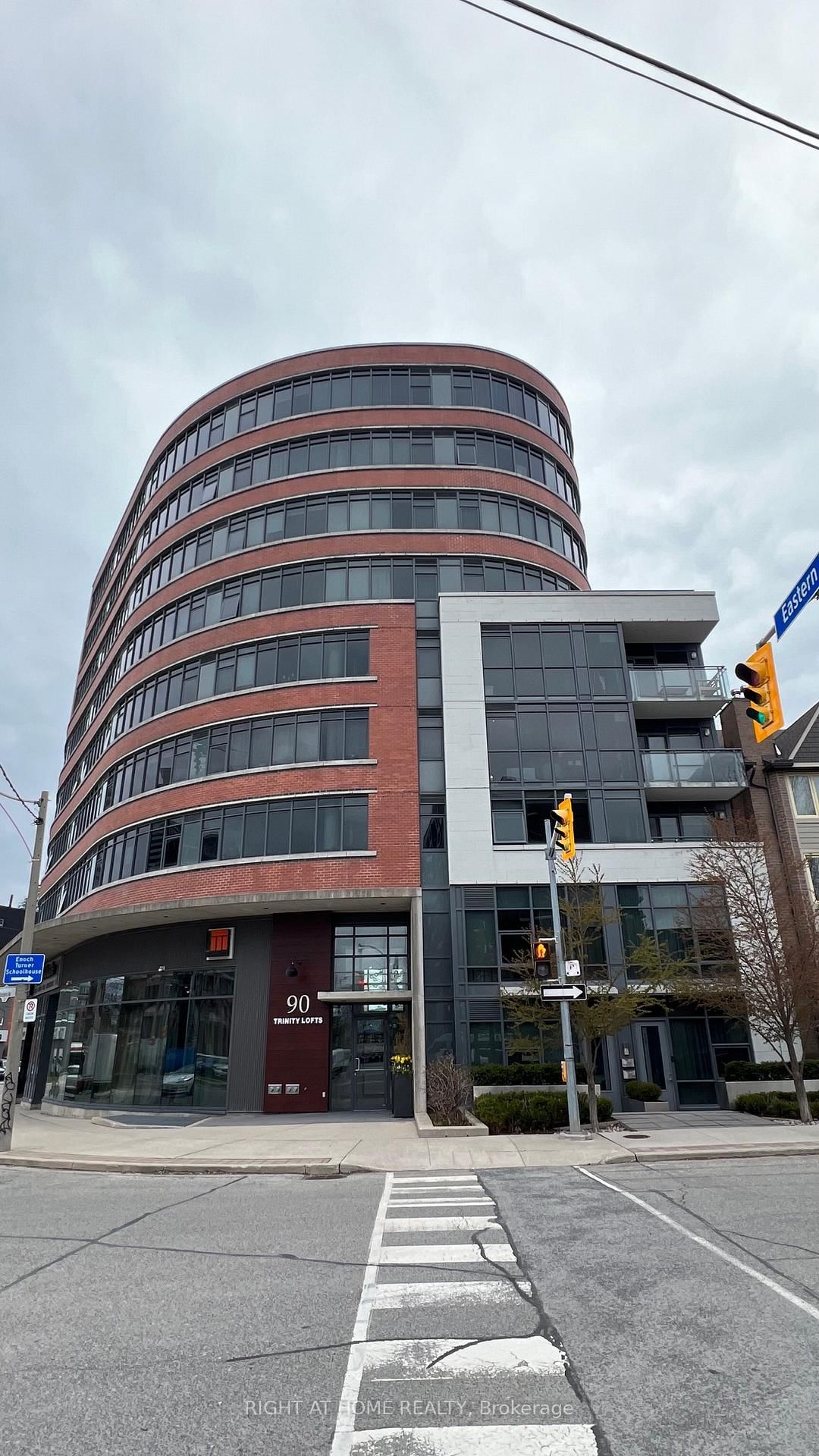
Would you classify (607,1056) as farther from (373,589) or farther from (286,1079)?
(373,589)

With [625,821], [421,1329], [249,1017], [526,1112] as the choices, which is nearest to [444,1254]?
[421,1329]

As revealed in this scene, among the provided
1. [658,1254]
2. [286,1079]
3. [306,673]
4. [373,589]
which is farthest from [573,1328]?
[373,589]

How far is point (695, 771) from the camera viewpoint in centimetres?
2617

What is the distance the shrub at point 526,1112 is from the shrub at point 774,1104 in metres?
4.30

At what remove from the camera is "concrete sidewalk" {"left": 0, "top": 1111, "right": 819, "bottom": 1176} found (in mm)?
14359

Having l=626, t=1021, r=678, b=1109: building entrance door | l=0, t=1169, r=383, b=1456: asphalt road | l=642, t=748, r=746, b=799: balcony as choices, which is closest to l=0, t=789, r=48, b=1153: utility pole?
l=0, t=1169, r=383, b=1456: asphalt road

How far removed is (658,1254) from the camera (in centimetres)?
746

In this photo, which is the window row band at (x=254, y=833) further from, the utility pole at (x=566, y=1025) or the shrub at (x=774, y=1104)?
the shrub at (x=774, y=1104)

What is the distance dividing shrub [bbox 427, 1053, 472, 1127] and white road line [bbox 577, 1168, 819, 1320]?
8.51 metres

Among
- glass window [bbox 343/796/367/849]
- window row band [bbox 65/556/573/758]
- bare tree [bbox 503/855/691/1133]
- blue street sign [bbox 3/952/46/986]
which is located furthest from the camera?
window row band [bbox 65/556/573/758]

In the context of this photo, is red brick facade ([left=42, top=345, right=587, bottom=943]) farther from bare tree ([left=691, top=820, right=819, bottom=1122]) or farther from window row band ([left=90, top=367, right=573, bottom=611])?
bare tree ([left=691, top=820, right=819, bottom=1122])

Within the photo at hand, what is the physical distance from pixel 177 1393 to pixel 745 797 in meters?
26.1

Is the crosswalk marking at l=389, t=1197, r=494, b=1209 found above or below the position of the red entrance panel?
below

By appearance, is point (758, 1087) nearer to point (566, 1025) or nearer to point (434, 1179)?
point (566, 1025)
